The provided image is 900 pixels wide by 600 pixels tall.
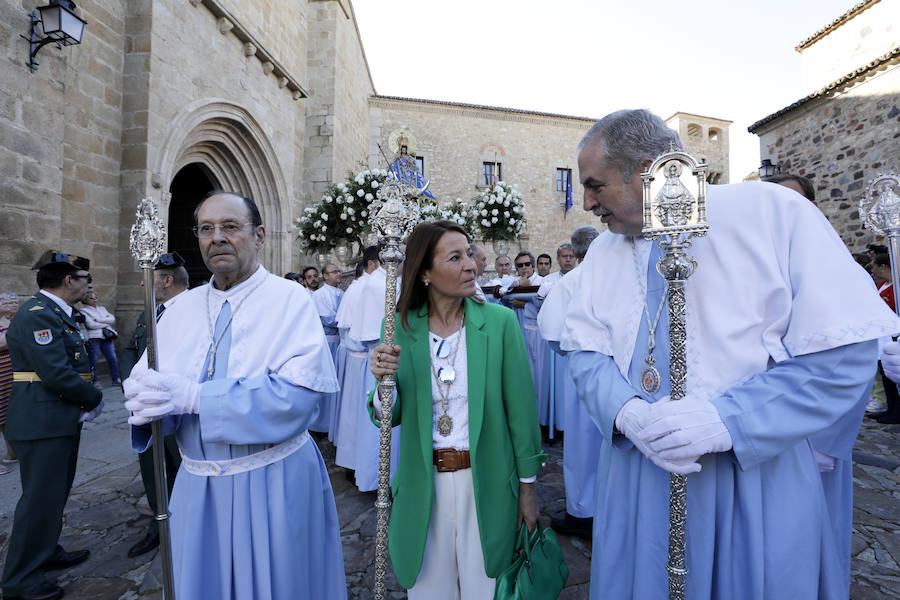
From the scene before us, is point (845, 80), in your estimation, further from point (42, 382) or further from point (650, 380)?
point (42, 382)

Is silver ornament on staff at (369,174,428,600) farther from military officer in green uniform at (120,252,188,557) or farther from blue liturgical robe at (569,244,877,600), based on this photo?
military officer in green uniform at (120,252,188,557)

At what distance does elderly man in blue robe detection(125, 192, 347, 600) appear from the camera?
181 cm

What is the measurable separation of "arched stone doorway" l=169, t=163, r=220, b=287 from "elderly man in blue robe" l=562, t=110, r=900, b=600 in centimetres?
Answer: 1266

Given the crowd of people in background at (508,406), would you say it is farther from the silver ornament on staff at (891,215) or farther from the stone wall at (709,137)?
the stone wall at (709,137)

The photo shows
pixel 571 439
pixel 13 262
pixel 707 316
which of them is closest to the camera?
pixel 707 316

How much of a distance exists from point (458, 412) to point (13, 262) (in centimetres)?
600

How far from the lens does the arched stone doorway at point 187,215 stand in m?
12.2

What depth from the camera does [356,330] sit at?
15.3 ft

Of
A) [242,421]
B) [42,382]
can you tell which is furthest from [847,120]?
[42,382]

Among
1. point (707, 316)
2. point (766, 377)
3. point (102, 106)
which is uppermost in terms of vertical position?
point (102, 106)

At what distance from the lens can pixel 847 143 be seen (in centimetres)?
1079

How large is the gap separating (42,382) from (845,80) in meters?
14.5

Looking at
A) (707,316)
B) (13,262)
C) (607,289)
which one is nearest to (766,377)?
(707,316)

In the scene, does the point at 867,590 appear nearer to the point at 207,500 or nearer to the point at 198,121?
the point at 207,500
